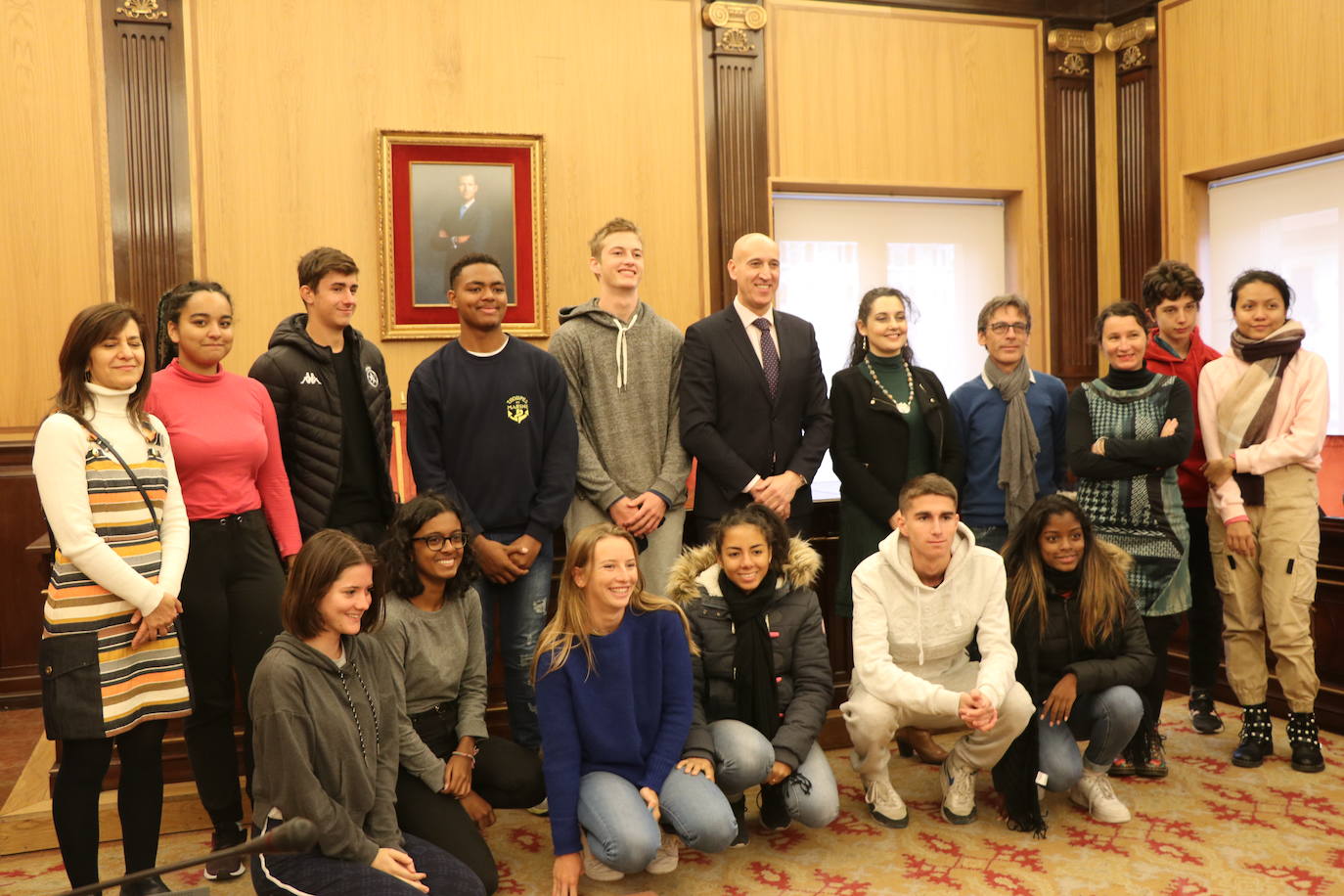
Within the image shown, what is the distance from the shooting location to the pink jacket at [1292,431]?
11.4 feet

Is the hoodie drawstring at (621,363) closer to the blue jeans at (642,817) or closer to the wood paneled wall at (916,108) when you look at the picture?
the blue jeans at (642,817)

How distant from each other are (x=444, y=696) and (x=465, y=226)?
3022 mm

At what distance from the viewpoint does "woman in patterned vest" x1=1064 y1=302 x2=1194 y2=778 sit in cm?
344

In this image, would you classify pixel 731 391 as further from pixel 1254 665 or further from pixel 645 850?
pixel 1254 665

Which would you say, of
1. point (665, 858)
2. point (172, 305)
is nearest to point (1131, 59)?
point (665, 858)

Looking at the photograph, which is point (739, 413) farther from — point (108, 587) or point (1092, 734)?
point (108, 587)

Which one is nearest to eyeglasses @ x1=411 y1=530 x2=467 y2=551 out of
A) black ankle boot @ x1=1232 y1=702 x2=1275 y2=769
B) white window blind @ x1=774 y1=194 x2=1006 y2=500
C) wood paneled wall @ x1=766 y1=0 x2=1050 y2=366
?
black ankle boot @ x1=1232 y1=702 x2=1275 y2=769

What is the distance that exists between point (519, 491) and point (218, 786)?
104 cm

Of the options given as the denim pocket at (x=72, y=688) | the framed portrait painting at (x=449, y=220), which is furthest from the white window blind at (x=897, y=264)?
the denim pocket at (x=72, y=688)

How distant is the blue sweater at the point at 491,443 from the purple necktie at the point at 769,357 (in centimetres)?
67

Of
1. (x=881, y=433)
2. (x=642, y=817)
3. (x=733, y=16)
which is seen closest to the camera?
(x=642, y=817)

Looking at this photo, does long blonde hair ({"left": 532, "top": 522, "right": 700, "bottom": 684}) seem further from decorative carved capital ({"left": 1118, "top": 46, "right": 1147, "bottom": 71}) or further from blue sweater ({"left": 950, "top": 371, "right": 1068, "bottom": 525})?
decorative carved capital ({"left": 1118, "top": 46, "right": 1147, "bottom": 71})

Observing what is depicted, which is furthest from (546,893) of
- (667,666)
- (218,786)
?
(218,786)

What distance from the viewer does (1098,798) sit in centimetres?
313
